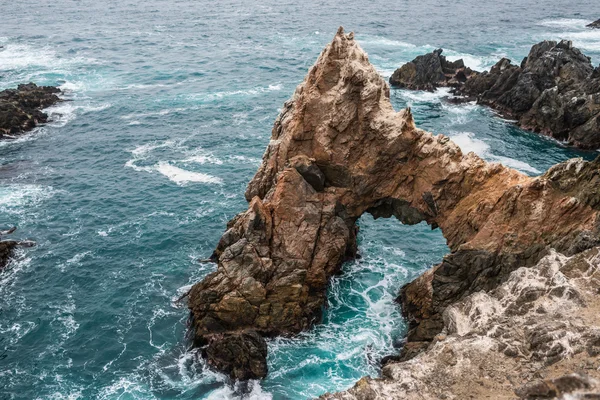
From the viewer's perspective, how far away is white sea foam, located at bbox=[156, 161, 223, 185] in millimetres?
68500

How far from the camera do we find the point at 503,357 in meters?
26.2

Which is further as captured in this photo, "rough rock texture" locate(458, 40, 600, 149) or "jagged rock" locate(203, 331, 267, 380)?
"rough rock texture" locate(458, 40, 600, 149)

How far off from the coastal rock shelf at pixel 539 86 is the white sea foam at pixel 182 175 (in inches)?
1842

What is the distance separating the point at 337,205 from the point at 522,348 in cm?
2298

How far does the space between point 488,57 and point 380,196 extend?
8194cm

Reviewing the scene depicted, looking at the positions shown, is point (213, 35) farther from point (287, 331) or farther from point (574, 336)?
point (574, 336)

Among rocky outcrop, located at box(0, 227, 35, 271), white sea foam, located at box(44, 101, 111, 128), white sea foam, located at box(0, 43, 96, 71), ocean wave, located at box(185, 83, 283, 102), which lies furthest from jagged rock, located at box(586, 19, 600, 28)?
rocky outcrop, located at box(0, 227, 35, 271)

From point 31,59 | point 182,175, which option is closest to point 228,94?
point 182,175

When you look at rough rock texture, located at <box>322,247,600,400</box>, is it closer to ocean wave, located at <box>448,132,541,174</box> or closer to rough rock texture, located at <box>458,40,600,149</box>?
ocean wave, located at <box>448,132,541,174</box>

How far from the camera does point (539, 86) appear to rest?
278 ft

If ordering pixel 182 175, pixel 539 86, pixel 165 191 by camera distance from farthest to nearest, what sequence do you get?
pixel 539 86, pixel 182 175, pixel 165 191

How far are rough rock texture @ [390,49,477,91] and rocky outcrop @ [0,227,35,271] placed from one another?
2739 inches

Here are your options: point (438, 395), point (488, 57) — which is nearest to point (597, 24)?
point (488, 57)

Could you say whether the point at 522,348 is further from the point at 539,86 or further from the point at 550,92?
the point at 539,86
